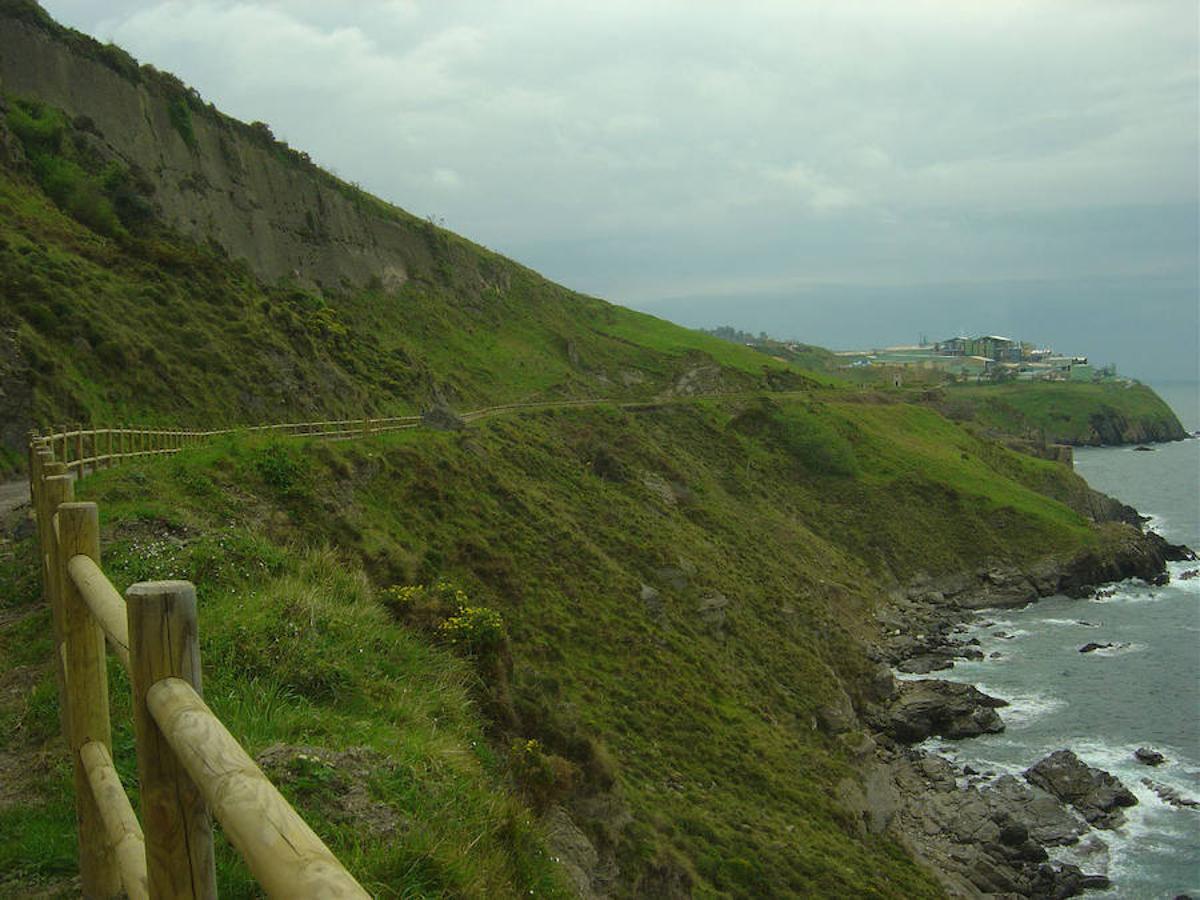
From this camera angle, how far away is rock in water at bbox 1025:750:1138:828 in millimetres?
33312

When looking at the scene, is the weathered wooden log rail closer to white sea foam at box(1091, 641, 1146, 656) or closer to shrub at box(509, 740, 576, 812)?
shrub at box(509, 740, 576, 812)

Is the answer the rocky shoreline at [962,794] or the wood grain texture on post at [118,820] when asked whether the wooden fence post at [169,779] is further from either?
the rocky shoreline at [962,794]

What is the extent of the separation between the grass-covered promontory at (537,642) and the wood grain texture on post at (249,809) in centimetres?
345

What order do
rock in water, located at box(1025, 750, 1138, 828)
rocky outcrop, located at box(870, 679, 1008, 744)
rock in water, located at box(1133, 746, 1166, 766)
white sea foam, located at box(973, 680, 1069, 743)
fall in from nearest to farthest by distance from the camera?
1. rock in water, located at box(1025, 750, 1138, 828)
2. rock in water, located at box(1133, 746, 1166, 766)
3. rocky outcrop, located at box(870, 679, 1008, 744)
4. white sea foam, located at box(973, 680, 1069, 743)

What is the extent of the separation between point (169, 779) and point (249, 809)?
0.95m

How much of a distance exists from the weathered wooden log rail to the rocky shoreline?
27644 mm

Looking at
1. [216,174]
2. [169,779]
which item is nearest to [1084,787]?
[169,779]

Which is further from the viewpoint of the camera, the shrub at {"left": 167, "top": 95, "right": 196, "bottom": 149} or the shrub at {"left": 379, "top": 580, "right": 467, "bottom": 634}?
the shrub at {"left": 167, "top": 95, "right": 196, "bottom": 149}

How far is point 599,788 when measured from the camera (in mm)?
19344

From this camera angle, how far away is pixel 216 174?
57594 mm

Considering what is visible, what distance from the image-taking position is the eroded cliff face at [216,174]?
48469mm

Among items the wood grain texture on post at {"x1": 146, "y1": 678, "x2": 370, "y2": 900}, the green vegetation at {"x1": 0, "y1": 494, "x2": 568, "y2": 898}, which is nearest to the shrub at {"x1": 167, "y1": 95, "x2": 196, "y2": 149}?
Answer: the green vegetation at {"x1": 0, "y1": 494, "x2": 568, "y2": 898}

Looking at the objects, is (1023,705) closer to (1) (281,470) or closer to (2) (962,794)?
(2) (962,794)

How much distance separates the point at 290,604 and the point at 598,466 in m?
39.1
